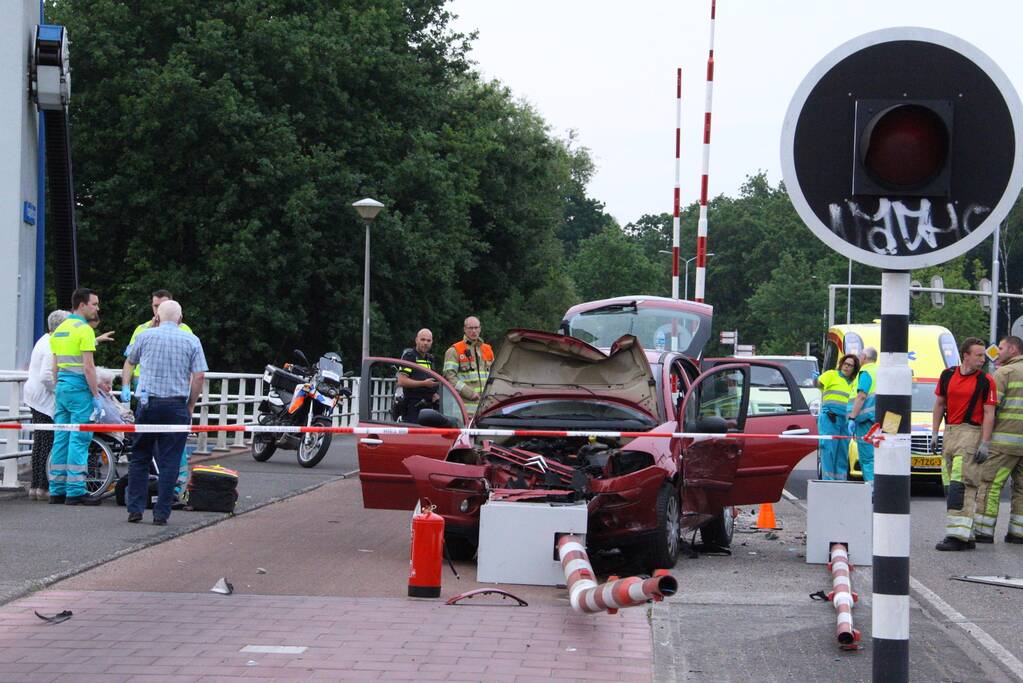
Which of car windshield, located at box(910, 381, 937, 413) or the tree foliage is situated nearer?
car windshield, located at box(910, 381, 937, 413)

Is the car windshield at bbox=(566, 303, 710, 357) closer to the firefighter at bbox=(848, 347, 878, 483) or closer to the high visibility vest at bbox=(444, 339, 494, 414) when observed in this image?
the firefighter at bbox=(848, 347, 878, 483)

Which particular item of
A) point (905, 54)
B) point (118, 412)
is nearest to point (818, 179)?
point (905, 54)

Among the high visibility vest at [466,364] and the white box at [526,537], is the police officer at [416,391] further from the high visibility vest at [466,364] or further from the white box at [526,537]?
the white box at [526,537]

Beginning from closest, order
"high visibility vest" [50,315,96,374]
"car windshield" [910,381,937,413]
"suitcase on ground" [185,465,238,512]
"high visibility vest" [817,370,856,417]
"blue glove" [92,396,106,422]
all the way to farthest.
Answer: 1. "high visibility vest" [50,315,96,374]
2. "suitcase on ground" [185,465,238,512]
3. "blue glove" [92,396,106,422]
4. "high visibility vest" [817,370,856,417]
5. "car windshield" [910,381,937,413]

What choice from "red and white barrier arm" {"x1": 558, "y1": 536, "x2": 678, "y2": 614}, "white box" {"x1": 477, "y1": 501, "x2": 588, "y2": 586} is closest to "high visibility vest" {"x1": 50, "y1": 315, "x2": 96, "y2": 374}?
"white box" {"x1": 477, "y1": 501, "x2": 588, "y2": 586}

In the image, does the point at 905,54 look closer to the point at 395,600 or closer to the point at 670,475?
the point at 395,600

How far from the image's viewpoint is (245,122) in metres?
31.8

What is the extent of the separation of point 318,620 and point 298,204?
24.9 meters

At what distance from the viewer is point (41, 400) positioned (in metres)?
13.1

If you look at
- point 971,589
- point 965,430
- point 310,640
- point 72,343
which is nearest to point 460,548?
point 310,640

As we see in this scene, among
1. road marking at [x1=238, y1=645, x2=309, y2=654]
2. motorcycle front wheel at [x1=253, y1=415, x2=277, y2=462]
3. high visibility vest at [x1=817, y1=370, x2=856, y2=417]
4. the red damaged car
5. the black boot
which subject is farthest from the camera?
motorcycle front wheel at [x1=253, y1=415, x2=277, y2=462]

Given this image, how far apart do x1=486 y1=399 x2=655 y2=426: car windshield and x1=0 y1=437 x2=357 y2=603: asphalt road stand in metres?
2.84

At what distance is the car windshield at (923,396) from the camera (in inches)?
803

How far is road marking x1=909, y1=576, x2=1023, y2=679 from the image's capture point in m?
7.32
